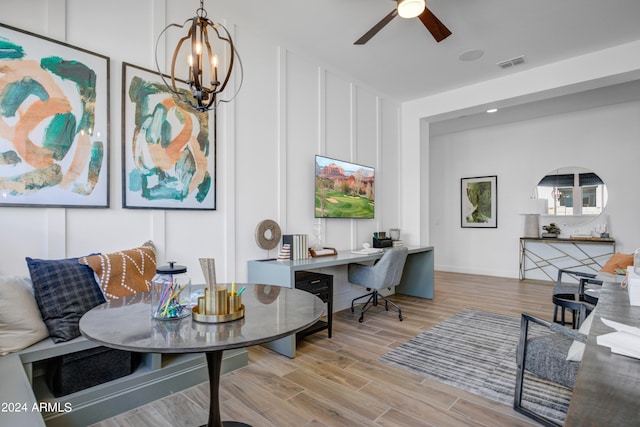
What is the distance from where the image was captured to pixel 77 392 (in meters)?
1.86

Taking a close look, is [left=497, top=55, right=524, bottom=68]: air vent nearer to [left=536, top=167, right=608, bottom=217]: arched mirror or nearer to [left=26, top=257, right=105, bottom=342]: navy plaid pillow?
[left=536, top=167, right=608, bottom=217]: arched mirror

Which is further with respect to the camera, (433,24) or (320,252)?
(320,252)

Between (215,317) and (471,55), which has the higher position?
(471,55)

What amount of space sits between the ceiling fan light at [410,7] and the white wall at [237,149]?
5.14ft

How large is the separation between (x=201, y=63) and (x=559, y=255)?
22.6 feet

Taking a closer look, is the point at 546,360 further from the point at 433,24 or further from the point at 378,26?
the point at 378,26

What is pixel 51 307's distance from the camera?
6.07ft

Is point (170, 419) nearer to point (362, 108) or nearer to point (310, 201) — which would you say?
point (310, 201)

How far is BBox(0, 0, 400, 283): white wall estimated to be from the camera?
2150 millimetres

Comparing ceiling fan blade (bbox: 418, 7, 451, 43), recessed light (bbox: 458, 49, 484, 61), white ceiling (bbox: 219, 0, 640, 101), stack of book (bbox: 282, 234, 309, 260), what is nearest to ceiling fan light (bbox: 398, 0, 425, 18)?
ceiling fan blade (bbox: 418, 7, 451, 43)

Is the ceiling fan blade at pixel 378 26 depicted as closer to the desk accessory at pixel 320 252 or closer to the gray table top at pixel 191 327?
the desk accessory at pixel 320 252

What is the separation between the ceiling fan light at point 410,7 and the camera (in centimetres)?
240

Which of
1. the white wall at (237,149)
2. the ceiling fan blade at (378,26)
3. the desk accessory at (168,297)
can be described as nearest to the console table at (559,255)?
the white wall at (237,149)

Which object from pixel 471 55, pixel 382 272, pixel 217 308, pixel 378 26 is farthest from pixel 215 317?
pixel 471 55
